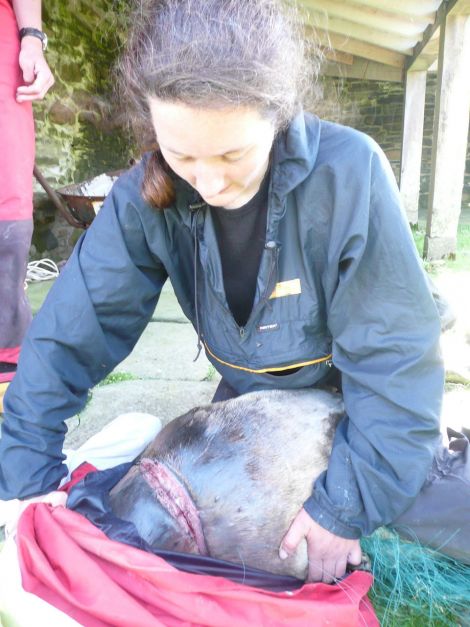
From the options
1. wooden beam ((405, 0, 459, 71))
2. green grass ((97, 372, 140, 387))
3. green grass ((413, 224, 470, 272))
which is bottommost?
green grass ((97, 372, 140, 387))

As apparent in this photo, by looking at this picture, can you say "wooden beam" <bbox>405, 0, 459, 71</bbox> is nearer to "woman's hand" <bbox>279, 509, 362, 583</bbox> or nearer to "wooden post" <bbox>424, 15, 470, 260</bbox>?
"wooden post" <bbox>424, 15, 470, 260</bbox>

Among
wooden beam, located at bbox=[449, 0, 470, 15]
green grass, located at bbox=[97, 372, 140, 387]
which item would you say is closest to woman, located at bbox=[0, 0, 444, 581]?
green grass, located at bbox=[97, 372, 140, 387]

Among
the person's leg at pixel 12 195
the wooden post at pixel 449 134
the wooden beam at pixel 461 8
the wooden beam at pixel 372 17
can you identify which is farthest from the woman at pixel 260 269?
the wooden beam at pixel 372 17

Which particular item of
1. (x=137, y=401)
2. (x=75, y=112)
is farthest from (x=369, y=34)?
(x=137, y=401)

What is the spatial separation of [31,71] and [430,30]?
558 centimetres

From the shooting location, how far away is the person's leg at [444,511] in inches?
56.1

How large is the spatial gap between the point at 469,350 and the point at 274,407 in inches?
70.4

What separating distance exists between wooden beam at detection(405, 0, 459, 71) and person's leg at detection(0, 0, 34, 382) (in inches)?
167

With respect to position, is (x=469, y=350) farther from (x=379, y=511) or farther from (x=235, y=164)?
(x=235, y=164)

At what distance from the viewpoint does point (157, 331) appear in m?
3.64

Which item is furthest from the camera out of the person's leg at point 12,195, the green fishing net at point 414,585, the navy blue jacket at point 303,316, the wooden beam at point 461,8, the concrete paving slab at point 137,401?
the wooden beam at point 461,8

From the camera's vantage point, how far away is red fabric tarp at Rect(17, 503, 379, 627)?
3.43 ft

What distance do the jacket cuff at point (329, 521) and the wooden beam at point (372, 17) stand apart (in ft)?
18.5

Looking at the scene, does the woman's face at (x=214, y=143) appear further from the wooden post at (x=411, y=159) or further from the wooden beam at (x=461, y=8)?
the wooden post at (x=411, y=159)
